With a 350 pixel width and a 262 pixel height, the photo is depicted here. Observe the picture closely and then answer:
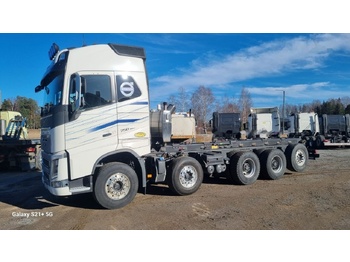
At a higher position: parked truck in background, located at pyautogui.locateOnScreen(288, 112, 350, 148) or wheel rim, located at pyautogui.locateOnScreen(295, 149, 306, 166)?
parked truck in background, located at pyautogui.locateOnScreen(288, 112, 350, 148)

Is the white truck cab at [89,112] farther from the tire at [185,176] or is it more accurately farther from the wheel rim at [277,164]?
the wheel rim at [277,164]

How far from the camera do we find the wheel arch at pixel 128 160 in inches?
212

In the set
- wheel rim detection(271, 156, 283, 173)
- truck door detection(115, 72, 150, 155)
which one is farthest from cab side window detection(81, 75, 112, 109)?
wheel rim detection(271, 156, 283, 173)

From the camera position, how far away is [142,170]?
570 cm

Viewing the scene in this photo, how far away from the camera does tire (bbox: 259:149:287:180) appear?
798 centimetres

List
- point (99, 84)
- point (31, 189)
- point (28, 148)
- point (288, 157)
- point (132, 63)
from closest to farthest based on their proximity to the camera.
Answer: point (99, 84) < point (132, 63) < point (31, 189) < point (288, 157) < point (28, 148)

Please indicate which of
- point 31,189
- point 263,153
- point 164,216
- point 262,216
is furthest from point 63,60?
point 263,153

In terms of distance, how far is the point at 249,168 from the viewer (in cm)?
769

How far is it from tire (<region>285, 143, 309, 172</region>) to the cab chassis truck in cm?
431

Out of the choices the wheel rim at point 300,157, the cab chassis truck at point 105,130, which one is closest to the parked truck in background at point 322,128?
the wheel rim at point 300,157

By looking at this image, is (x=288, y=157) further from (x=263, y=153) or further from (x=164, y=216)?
(x=164, y=216)

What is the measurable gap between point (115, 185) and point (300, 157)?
22.9 feet

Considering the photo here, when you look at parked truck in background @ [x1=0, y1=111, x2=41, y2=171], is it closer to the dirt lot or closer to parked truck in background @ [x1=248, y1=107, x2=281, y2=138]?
the dirt lot

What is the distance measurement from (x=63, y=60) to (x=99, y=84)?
2.84ft
